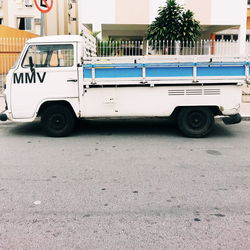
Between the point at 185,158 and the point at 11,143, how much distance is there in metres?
3.57

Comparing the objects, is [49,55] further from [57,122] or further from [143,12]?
[143,12]

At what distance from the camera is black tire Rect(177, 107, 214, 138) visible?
7.37 metres

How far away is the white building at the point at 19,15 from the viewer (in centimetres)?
3130

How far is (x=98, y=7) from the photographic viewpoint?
18.0 metres

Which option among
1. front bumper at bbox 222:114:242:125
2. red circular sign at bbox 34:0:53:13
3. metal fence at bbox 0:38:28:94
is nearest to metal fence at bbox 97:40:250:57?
metal fence at bbox 0:38:28:94

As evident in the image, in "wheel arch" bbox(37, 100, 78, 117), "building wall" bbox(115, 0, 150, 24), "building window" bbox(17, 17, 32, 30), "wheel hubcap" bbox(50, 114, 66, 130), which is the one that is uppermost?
"building window" bbox(17, 17, 32, 30)

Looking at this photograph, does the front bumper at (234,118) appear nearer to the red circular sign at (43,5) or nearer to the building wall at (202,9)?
the red circular sign at (43,5)

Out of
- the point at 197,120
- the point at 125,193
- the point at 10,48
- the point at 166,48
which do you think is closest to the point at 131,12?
the point at 166,48

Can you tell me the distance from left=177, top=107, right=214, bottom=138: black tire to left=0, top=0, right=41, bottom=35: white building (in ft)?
91.1

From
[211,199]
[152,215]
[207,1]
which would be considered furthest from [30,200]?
[207,1]

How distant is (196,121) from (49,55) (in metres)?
3.44

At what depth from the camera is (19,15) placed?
31.6 m

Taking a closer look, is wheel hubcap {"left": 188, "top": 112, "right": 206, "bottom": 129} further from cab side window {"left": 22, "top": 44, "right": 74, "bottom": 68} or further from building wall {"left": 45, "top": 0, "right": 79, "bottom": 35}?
building wall {"left": 45, "top": 0, "right": 79, "bottom": 35}

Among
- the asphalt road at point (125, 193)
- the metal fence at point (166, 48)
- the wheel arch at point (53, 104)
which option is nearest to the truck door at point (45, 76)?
the wheel arch at point (53, 104)
